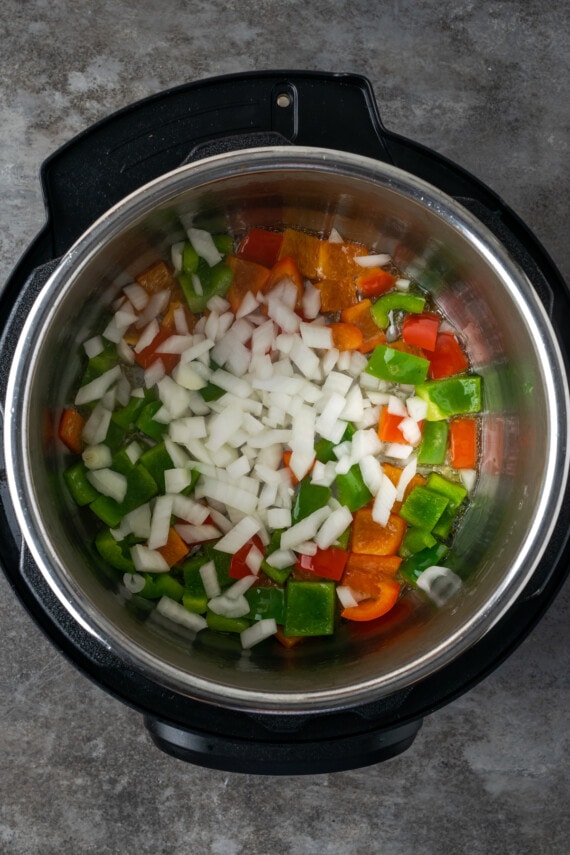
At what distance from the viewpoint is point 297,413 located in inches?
53.9

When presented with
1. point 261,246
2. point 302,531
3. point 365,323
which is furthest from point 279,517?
point 261,246

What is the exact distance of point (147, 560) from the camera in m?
1.30

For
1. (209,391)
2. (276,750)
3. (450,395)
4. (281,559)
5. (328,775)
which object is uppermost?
(450,395)

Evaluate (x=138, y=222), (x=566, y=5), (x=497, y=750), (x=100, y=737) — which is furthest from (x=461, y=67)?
(x=100, y=737)

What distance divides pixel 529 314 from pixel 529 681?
78 cm

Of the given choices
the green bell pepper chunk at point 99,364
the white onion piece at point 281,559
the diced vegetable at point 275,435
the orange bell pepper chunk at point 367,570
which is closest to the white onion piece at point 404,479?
the diced vegetable at point 275,435

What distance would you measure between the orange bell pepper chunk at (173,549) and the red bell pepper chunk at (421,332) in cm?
52

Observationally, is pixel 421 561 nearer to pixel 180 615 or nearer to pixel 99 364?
pixel 180 615

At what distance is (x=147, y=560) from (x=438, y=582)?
483 mm

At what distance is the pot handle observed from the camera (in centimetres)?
126

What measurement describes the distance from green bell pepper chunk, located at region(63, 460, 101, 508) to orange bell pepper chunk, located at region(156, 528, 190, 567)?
5.6 inches

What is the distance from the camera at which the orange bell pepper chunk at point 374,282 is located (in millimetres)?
1372

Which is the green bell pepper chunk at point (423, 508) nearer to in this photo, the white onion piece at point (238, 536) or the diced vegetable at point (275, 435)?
the diced vegetable at point (275, 435)

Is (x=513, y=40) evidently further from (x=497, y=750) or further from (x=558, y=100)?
(x=497, y=750)
